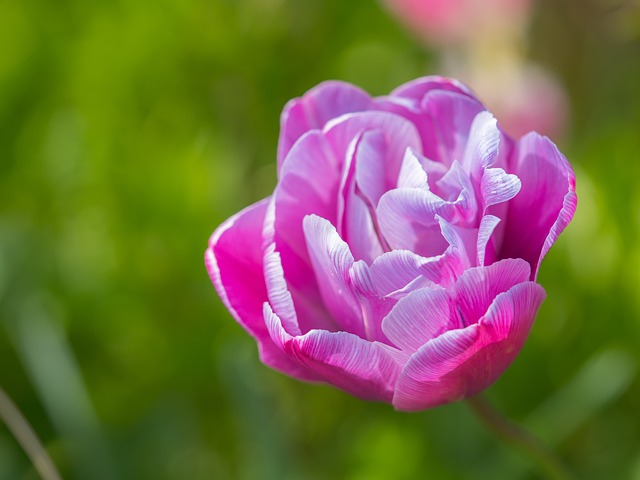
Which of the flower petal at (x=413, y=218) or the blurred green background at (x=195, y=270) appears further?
the blurred green background at (x=195, y=270)

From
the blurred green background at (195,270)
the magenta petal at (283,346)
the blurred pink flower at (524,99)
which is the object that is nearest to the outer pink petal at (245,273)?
the magenta petal at (283,346)

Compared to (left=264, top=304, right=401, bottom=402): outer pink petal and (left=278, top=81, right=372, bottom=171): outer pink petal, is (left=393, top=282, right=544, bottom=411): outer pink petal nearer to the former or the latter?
(left=264, top=304, right=401, bottom=402): outer pink petal

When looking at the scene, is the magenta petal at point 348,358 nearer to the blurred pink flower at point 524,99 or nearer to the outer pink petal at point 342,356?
the outer pink petal at point 342,356

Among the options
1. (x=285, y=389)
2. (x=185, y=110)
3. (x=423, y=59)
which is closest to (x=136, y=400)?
(x=285, y=389)

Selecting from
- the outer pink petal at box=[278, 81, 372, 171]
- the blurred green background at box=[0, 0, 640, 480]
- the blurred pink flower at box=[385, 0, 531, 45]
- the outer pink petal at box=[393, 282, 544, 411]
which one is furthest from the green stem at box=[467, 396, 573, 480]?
the blurred pink flower at box=[385, 0, 531, 45]

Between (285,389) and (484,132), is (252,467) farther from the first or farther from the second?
(484,132)
